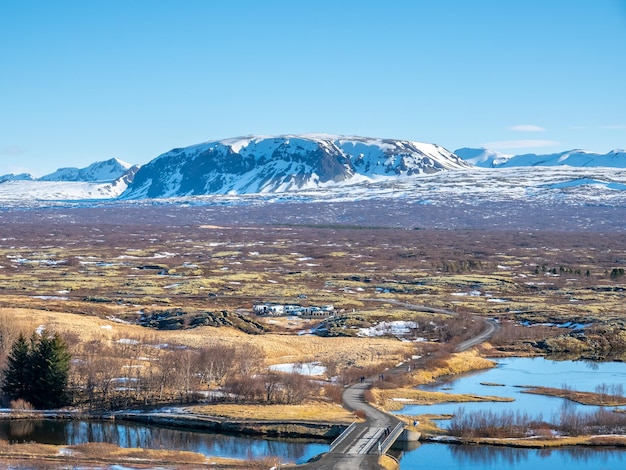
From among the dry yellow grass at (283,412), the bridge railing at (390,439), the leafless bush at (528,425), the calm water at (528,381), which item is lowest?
the calm water at (528,381)

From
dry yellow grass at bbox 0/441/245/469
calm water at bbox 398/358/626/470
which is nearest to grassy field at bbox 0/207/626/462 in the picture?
calm water at bbox 398/358/626/470

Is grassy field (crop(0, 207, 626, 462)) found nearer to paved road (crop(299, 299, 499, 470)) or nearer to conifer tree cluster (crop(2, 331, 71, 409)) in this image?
paved road (crop(299, 299, 499, 470))

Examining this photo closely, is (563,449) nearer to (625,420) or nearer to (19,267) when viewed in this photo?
(625,420)

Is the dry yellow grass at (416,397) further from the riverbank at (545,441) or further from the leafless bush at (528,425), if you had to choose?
the riverbank at (545,441)

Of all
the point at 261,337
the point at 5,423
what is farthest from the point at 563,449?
the point at 261,337

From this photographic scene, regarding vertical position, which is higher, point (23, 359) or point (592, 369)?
point (23, 359)

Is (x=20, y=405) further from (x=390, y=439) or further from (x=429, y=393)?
(x=429, y=393)

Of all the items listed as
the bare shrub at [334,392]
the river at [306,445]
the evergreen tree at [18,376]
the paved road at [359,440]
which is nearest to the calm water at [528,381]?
the river at [306,445]
